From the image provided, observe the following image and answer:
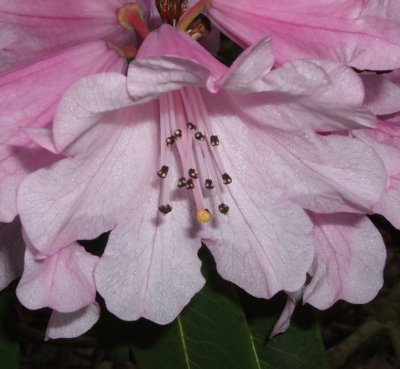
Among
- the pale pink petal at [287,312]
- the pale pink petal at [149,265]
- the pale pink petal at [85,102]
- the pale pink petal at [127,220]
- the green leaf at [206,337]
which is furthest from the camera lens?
the green leaf at [206,337]

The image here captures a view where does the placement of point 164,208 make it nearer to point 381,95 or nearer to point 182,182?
point 182,182

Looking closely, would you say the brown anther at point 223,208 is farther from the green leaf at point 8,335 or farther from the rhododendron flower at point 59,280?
the green leaf at point 8,335

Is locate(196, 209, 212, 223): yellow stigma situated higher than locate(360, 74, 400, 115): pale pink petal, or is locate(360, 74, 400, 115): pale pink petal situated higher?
locate(360, 74, 400, 115): pale pink petal

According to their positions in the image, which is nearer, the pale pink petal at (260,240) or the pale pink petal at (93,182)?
the pale pink petal at (93,182)

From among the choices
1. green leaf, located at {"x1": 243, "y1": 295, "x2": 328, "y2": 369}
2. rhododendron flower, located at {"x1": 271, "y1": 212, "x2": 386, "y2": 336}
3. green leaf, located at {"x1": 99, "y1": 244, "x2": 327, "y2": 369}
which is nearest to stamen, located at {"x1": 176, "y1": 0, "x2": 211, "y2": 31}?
rhododendron flower, located at {"x1": 271, "y1": 212, "x2": 386, "y2": 336}

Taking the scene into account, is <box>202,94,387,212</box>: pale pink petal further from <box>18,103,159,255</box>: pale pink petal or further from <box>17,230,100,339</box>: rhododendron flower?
<box>17,230,100,339</box>: rhododendron flower

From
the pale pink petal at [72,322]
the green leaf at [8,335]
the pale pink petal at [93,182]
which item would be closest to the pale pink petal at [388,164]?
the pale pink petal at [93,182]
